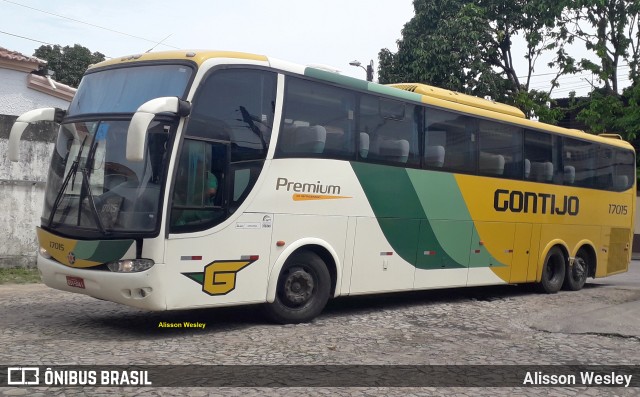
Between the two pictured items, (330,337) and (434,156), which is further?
(434,156)

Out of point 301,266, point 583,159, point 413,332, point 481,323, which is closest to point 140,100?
point 301,266

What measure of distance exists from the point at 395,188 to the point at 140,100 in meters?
3.91

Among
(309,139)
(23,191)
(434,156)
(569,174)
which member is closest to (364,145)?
(309,139)

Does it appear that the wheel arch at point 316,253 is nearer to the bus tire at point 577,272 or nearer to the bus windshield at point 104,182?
the bus windshield at point 104,182

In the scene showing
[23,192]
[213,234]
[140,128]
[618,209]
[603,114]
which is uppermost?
[603,114]

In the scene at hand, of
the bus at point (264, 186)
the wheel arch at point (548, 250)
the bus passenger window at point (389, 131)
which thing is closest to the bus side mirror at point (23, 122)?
the bus at point (264, 186)

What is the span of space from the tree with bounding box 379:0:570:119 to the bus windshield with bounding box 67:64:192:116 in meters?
17.7

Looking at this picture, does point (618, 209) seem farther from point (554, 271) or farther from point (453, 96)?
point (453, 96)

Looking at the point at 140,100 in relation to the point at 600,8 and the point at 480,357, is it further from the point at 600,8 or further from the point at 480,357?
the point at 600,8

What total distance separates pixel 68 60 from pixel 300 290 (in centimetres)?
3488

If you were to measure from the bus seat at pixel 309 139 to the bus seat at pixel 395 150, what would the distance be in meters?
1.17

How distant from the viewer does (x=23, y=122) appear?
8469 millimetres

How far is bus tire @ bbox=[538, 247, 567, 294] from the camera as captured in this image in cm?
1386

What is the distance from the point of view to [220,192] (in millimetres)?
8070
